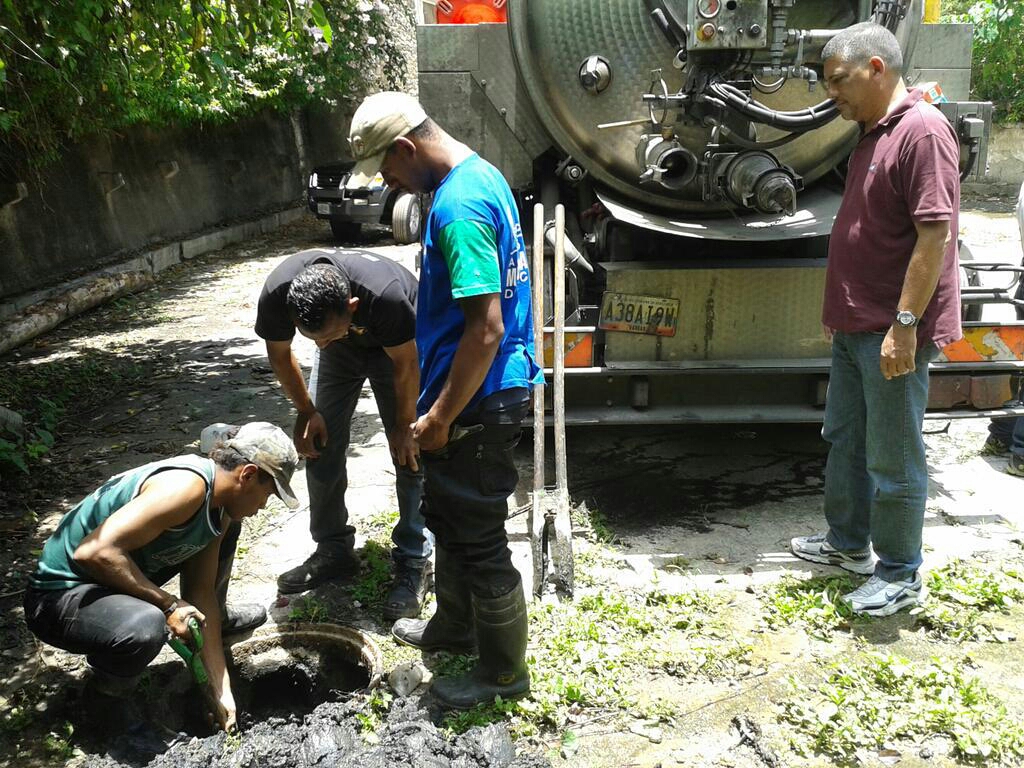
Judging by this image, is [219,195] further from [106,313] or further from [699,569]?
[699,569]

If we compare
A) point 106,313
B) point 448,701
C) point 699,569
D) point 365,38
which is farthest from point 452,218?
point 365,38

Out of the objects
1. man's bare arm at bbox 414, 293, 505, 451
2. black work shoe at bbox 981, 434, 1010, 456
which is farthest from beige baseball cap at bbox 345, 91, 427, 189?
black work shoe at bbox 981, 434, 1010, 456

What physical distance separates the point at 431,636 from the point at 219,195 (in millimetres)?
12688

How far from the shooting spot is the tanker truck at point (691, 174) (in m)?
4.25

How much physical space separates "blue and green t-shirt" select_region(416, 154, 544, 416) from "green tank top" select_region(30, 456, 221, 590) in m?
0.75

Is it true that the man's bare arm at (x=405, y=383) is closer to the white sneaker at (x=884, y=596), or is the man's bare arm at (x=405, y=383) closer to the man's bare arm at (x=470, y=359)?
the man's bare arm at (x=470, y=359)

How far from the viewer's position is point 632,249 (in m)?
4.77

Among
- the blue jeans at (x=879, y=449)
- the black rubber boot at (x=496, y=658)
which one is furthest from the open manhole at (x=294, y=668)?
the blue jeans at (x=879, y=449)

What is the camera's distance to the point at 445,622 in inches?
134

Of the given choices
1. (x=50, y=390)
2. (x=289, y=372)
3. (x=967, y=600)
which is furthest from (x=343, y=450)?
(x=50, y=390)

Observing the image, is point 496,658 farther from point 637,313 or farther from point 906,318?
point 637,313

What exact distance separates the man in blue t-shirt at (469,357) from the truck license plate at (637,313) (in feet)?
4.44

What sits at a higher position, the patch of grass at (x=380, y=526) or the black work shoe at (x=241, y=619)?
the black work shoe at (x=241, y=619)

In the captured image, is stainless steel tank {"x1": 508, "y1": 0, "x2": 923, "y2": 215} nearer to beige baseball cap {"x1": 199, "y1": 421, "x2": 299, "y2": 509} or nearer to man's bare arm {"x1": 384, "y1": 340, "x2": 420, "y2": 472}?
man's bare arm {"x1": 384, "y1": 340, "x2": 420, "y2": 472}
